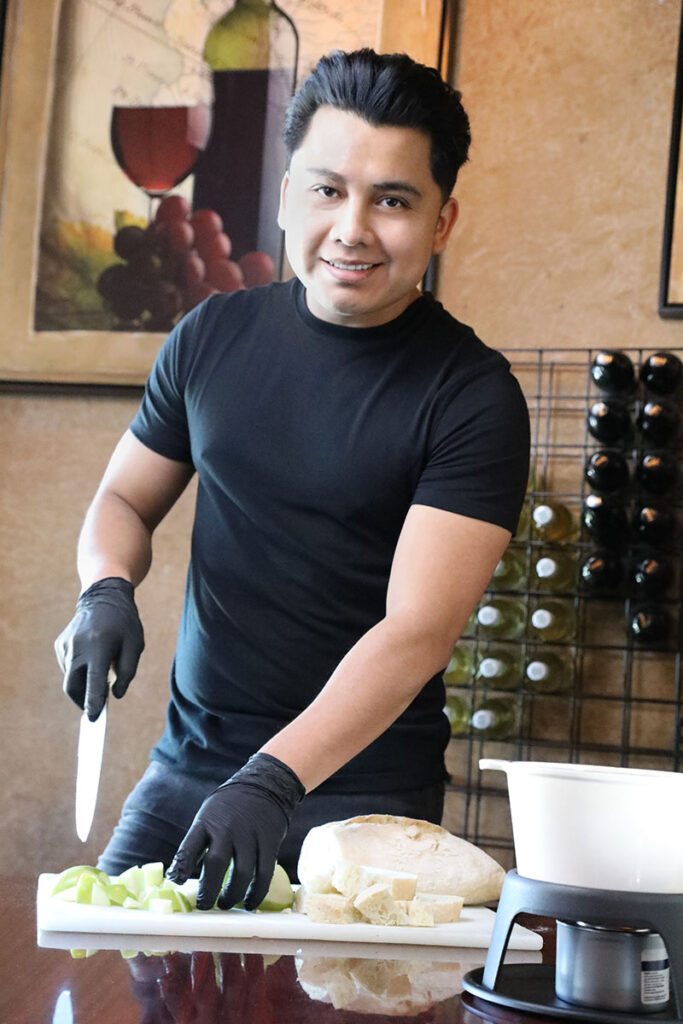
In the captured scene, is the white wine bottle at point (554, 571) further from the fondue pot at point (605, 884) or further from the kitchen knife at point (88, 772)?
the fondue pot at point (605, 884)

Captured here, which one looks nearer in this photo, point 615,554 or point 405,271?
point 405,271

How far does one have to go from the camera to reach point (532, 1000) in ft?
2.75

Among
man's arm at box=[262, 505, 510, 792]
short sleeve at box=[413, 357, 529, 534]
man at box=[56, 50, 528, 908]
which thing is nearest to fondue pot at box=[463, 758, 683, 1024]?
man's arm at box=[262, 505, 510, 792]

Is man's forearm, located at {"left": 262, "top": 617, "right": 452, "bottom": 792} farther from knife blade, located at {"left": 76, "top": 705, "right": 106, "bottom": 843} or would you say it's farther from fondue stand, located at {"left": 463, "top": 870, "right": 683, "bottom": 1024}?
fondue stand, located at {"left": 463, "top": 870, "right": 683, "bottom": 1024}

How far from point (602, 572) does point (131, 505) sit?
1028mm

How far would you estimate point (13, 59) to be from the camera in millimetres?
2857

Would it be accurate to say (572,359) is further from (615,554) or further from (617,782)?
(617,782)

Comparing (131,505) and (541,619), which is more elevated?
(131,505)

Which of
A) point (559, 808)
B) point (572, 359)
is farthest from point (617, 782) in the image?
point (572, 359)

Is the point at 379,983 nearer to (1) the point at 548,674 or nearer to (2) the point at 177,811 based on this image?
(2) the point at 177,811

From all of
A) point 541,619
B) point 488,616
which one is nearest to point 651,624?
point 541,619

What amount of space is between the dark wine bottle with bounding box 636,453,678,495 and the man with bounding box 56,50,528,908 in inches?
31.3

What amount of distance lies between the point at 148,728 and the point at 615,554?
1.09m

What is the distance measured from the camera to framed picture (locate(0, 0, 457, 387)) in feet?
9.00
